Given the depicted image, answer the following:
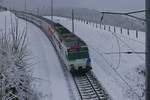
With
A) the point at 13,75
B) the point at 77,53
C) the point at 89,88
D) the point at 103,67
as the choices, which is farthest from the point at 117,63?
the point at 13,75

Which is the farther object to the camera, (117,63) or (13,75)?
(117,63)

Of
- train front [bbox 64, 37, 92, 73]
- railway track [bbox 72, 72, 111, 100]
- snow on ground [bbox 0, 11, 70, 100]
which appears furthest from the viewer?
train front [bbox 64, 37, 92, 73]

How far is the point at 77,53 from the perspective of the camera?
3253cm

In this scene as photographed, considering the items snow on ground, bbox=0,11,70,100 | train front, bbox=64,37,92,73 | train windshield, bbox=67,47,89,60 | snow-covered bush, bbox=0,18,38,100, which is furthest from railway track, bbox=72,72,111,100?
snow-covered bush, bbox=0,18,38,100

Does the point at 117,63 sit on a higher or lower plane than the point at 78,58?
lower

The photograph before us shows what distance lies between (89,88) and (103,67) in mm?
8612

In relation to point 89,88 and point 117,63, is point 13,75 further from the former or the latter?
point 117,63

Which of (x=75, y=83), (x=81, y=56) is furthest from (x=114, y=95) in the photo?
(x=81, y=56)

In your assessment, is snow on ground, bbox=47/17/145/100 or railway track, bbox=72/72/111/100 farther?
snow on ground, bbox=47/17/145/100

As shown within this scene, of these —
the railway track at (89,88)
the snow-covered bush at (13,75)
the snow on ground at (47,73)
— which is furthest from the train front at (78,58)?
the snow-covered bush at (13,75)

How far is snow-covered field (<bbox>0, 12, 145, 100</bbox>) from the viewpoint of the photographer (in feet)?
91.9

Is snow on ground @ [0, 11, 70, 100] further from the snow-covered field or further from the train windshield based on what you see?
the train windshield

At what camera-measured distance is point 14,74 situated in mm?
23625

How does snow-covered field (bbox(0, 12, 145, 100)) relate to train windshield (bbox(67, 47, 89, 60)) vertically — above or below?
below
